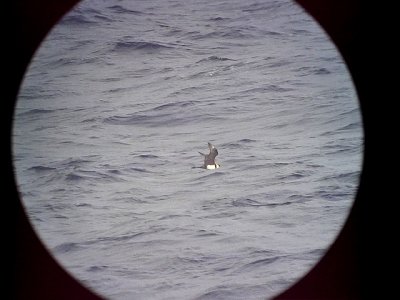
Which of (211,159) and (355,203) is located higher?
(211,159)

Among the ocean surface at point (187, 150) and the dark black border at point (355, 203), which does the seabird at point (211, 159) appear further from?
the dark black border at point (355, 203)

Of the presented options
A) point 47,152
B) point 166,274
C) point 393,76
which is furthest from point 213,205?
point 393,76

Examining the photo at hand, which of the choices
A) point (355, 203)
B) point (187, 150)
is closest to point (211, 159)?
point (187, 150)

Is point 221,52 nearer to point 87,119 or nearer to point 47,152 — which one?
point 87,119

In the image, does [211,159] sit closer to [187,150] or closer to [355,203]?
[187,150]

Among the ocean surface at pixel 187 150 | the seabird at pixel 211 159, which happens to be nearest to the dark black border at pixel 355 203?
the ocean surface at pixel 187 150
